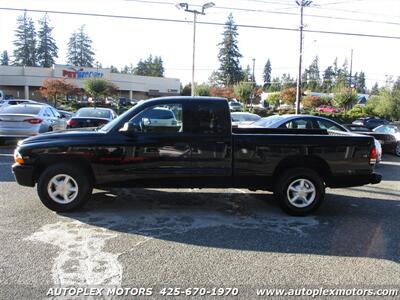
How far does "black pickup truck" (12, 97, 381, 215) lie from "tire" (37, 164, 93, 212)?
0.01 m

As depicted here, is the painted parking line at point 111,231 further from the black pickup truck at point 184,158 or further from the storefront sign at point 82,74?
the storefront sign at point 82,74

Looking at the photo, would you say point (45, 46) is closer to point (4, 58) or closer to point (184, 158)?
point (4, 58)

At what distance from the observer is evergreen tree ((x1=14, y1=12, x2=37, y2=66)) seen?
9931 cm

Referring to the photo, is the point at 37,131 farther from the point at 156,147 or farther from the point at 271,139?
the point at 271,139

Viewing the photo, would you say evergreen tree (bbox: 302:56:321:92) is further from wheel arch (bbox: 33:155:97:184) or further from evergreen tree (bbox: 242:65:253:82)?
wheel arch (bbox: 33:155:97:184)

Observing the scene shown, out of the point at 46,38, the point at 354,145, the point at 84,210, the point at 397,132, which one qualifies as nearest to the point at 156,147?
the point at 84,210

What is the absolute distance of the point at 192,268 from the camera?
4.41m

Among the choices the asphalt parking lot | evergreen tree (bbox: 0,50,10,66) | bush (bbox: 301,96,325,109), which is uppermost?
evergreen tree (bbox: 0,50,10,66)

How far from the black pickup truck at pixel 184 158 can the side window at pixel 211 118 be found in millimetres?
11

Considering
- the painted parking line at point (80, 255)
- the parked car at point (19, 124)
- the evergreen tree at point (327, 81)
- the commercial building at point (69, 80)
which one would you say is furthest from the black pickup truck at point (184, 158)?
the evergreen tree at point (327, 81)

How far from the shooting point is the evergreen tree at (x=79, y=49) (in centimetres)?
10406

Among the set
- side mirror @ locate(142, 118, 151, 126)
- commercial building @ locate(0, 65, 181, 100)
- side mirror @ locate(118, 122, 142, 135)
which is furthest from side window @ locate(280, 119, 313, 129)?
commercial building @ locate(0, 65, 181, 100)

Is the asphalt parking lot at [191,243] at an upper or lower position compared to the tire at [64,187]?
lower

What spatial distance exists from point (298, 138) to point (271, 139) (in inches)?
17.6
